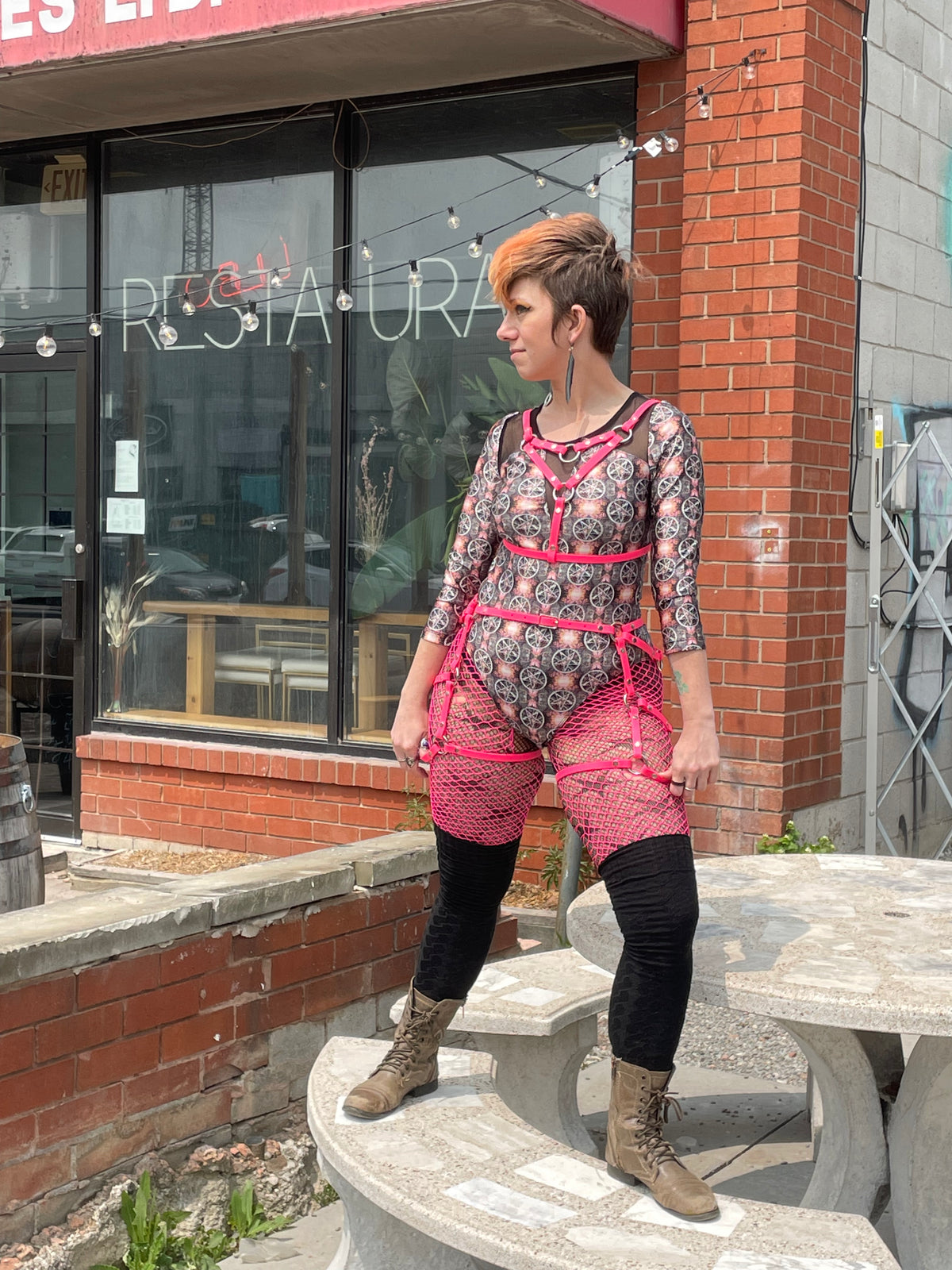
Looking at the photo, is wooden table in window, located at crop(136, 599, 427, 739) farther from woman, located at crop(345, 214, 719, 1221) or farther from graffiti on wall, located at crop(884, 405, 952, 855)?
woman, located at crop(345, 214, 719, 1221)

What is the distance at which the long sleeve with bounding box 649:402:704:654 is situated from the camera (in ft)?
9.53

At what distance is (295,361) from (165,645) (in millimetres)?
1578

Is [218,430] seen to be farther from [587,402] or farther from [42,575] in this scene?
[587,402]

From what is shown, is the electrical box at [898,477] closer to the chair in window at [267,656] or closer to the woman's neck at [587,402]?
the chair in window at [267,656]

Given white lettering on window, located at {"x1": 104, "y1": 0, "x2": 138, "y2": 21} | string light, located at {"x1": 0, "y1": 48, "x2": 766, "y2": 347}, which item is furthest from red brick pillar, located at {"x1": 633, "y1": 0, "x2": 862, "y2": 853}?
white lettering on window, located at {"x1": 104, "y1": 0, "x2": 138, "y2": 21}

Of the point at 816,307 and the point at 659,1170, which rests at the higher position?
the point at 816,307

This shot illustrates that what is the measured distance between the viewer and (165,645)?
7805 mm

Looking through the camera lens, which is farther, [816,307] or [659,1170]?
[816,307]

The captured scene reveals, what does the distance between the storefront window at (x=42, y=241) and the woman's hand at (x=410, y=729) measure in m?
5.38

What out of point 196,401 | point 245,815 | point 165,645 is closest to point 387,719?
point 245,815

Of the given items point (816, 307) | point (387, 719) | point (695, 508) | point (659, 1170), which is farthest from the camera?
point (387, 719)

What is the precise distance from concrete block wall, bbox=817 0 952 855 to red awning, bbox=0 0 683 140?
1.21m

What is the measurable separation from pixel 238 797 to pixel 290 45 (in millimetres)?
3354

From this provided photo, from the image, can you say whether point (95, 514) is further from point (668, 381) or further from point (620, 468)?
point (620, 468)
